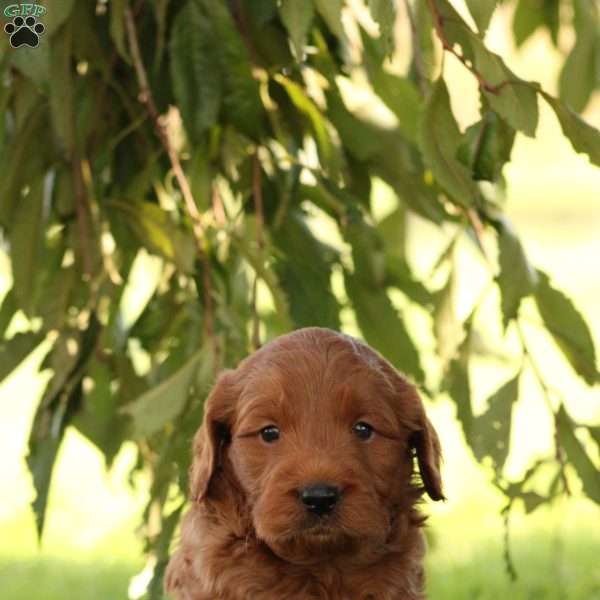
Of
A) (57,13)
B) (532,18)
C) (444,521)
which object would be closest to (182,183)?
(57,13)

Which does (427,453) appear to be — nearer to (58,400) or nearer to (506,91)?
(506,91)

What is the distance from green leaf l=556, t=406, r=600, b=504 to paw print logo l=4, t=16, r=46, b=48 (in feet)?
5.10

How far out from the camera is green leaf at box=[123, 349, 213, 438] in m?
4.12

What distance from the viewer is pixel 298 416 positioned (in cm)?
313

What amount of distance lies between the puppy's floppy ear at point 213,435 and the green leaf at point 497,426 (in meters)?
0.94

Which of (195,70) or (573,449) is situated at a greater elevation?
(195,70)

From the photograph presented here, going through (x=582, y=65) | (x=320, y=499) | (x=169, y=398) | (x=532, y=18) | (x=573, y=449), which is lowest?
(x=320, y=499)

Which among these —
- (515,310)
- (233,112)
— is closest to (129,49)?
(233,112)

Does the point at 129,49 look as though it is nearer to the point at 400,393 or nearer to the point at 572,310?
the point at 572,310

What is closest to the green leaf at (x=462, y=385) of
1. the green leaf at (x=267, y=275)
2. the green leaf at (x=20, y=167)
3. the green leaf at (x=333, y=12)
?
the green leaf at (x=267, y=275)

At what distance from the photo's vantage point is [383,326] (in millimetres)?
4820

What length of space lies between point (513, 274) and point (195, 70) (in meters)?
0.95

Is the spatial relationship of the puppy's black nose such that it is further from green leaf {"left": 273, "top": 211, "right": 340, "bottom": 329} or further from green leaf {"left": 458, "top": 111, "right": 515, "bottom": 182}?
green leaf {"left": 273, "top": 211, "right": 340, "bottom": 329}

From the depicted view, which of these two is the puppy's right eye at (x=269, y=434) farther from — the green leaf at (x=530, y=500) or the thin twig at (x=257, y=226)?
the green leaf at (x=530, y=500)
